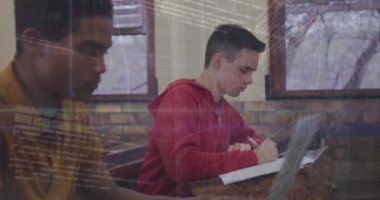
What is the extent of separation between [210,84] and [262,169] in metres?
0.32

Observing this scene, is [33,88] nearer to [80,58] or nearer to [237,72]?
[80,58]

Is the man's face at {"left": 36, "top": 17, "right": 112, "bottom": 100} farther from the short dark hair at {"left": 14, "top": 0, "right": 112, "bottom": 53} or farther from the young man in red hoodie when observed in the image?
the young man in red hoodie

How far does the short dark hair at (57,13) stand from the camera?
70.2 inches

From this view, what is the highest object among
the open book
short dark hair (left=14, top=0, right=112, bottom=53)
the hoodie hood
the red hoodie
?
short dark hair (left=14, top=0, right=112, bottom=53)

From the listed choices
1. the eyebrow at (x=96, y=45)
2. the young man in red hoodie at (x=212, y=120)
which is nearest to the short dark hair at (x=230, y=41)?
the young man in red hoodie at (x=212, y=120)

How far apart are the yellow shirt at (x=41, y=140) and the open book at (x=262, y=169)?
47cm

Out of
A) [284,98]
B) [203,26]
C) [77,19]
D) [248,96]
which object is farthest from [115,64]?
[284,98]

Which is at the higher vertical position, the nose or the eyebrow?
the eyebrow

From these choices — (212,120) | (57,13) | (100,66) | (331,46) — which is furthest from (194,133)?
(57,13)

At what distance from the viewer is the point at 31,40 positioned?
1.83m

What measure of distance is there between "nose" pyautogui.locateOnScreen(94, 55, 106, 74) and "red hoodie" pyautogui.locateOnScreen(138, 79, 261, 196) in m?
0.20

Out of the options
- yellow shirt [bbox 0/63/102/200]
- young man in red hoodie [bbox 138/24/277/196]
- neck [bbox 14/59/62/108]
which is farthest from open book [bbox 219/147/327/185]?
neck [bbox 14/59/62/108]

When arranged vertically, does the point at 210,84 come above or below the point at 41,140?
above

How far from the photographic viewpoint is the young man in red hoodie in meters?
1.71
